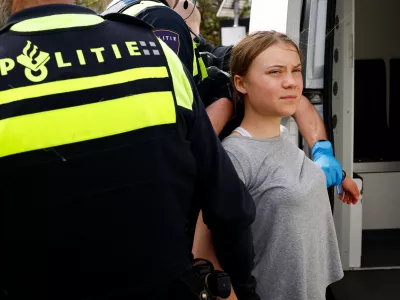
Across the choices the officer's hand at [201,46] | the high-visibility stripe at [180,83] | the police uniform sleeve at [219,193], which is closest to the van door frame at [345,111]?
the officer's hand at [201,46]

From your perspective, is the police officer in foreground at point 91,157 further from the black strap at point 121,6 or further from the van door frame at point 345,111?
the van door frame at point 345,111

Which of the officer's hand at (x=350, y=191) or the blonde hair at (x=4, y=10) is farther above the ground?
the blonde hair at (x=4, y=10)

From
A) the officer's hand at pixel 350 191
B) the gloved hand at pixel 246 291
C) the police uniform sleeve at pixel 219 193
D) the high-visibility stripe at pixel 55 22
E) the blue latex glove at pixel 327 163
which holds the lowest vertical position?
the gloved hand at pixel 246 291

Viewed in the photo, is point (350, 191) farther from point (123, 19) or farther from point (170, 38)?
point (123, 19)

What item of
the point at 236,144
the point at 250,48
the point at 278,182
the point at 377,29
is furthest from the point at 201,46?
the point at 377,29

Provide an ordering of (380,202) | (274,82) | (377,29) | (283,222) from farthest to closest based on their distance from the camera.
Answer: (377,29)
(380,202)
(274,82)
(283,222)

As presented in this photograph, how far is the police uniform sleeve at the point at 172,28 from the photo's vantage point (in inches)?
85.2

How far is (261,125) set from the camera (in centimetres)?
192

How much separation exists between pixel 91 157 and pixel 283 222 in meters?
0.77

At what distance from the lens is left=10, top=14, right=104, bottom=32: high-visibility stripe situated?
1286 mm

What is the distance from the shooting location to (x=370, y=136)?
5512 mm

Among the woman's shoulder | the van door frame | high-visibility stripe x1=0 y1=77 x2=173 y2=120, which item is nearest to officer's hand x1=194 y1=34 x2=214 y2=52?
the woman's shoulder

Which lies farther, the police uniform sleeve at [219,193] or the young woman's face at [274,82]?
the young woman's face at [274,82]

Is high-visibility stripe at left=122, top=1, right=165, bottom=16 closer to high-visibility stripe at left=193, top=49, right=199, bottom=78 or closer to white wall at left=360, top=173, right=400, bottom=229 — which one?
high-visibility stripe at left=193, top=49, right=199, bottom=78
